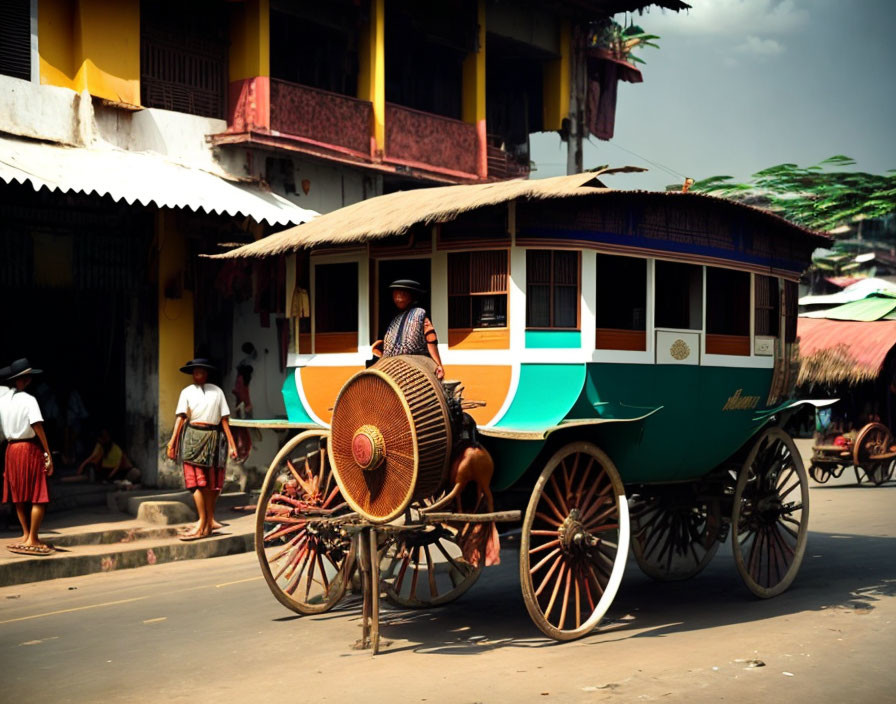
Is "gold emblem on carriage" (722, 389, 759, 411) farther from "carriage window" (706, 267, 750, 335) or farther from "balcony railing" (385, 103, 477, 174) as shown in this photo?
"balcony railing" (385, 103, 477, 174)

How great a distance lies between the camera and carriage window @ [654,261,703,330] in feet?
28.5

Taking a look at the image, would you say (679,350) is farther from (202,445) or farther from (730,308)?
(202,445)

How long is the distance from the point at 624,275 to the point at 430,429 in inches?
105

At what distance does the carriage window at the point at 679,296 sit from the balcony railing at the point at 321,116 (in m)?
7.58

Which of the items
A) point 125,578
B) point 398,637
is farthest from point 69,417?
point 398,637

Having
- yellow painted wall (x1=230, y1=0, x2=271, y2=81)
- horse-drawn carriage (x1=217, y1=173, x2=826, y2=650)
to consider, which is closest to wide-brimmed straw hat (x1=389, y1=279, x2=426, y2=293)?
horse-drawn carriage (x1=217, y1=173, x2=826, y2=650)

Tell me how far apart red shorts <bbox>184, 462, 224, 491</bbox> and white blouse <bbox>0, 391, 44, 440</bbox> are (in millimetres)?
1697

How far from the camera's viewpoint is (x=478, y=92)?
748 inches

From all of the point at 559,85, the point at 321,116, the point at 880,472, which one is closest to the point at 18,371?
the point at 321,116

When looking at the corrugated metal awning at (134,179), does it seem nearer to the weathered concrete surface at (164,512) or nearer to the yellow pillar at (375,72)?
the yellow pillar at (375,72)

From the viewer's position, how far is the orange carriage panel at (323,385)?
27.5 feet

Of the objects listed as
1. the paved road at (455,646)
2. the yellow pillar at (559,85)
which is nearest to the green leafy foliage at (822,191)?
the yellow pillar at (559,85)

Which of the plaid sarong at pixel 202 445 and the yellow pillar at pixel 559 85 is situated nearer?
the plaid sarong at pixel 202 445

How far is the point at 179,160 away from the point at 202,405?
14.0ft
